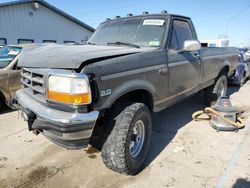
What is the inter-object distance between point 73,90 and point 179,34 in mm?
2552

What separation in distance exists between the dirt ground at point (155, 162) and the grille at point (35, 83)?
41.2 inches

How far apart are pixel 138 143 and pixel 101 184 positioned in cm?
72

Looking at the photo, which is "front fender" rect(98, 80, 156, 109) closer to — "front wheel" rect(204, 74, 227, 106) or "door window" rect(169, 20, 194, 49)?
"door window" rect(169, 20, 194, 49)

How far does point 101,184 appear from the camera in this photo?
3010mm

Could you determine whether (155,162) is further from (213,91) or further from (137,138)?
(213,91)

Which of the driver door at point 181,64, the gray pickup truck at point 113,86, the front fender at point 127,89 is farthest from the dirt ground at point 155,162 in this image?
the front fender at point 127,89

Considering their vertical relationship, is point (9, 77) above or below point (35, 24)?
below

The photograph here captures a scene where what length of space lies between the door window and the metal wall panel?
12659 millimetres

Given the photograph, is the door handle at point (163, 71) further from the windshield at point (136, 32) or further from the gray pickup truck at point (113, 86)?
the windshield at point (136, 32)

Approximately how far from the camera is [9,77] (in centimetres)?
566

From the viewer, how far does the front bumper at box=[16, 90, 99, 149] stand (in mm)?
2455

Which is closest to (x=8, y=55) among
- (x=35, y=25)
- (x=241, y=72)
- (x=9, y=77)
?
(x=9, y=77)

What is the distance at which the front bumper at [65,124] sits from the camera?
8.05ft

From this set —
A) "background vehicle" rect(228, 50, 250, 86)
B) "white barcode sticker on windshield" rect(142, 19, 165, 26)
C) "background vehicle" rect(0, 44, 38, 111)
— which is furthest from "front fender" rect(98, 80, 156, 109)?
"background vehicle" rect(228, 50, 250, 86)
